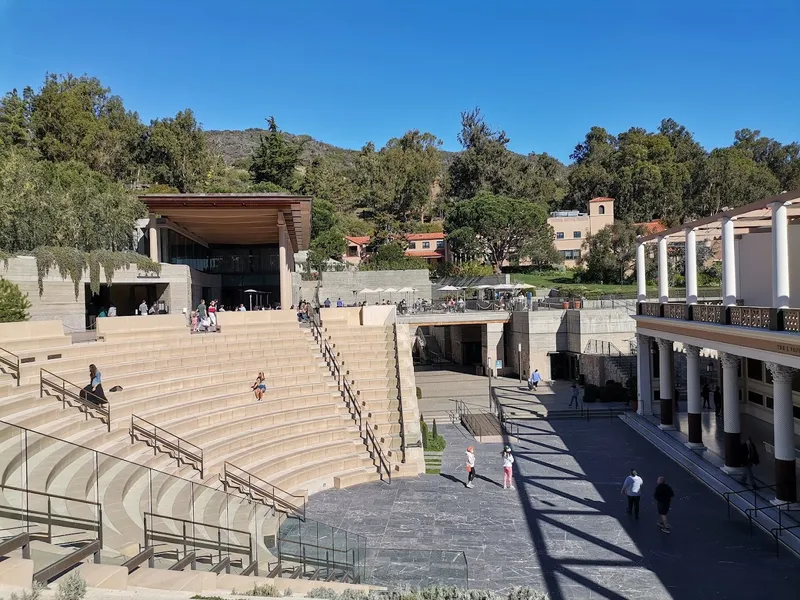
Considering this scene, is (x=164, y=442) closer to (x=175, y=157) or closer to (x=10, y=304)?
(x=10, y=304)

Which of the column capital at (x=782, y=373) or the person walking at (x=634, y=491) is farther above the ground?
the column capital at (x=782, y=373)

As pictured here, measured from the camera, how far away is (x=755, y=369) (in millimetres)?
24906

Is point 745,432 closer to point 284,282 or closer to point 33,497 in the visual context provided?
point 284,282

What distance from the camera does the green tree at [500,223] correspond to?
213 ft

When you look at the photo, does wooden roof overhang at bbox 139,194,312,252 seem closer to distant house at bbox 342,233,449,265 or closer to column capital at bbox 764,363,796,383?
column capital at bbox 764,363,796,383

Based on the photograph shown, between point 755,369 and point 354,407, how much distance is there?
53.6 ft

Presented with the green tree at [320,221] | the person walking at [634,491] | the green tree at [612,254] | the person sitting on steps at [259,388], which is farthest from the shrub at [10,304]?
the green tree at [612,254]

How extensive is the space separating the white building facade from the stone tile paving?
2474 millimetres

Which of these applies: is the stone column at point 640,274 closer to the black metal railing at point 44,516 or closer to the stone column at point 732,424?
the stone column at point 732,424

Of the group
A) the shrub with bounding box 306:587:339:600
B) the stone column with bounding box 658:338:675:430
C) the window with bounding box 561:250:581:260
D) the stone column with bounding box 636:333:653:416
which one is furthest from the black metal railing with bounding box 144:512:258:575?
the window with bounding box 561:250:581:260

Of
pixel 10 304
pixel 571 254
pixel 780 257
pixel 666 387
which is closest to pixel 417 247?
pixel 571 254

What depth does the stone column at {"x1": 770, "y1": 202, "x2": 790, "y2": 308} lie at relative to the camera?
1582 cm

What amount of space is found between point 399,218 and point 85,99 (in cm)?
4101

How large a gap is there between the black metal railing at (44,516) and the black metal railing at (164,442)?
22.9ft
